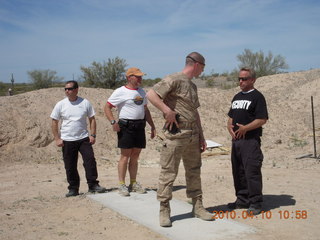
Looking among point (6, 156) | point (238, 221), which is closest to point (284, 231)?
point (238, 221)

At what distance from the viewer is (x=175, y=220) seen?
187 inches

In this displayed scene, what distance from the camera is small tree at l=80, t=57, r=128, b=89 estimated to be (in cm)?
2186

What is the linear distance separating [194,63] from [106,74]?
18.1 meters

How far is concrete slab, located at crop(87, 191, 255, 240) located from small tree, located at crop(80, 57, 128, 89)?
16358 millimetres

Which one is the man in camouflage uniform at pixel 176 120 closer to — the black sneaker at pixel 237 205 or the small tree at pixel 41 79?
the black sneaker at pixel 237 205

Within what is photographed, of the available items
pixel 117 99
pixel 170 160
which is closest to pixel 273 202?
pixel 170 160

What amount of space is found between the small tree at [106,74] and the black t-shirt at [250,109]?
17168 millimetres

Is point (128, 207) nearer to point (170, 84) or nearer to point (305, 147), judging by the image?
point (170, 84)

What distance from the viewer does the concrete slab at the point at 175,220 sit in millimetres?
4259

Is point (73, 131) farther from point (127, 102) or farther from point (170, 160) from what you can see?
point (170, 160)

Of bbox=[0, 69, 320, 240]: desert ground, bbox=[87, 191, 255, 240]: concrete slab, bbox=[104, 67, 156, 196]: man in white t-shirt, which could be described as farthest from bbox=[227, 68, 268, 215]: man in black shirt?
bbox=[104, 67, 156, 196]: man in white t-shirt

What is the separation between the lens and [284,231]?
449 cm

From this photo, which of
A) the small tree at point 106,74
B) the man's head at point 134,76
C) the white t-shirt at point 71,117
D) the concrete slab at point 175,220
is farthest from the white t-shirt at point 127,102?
the small tree at point 106,74
